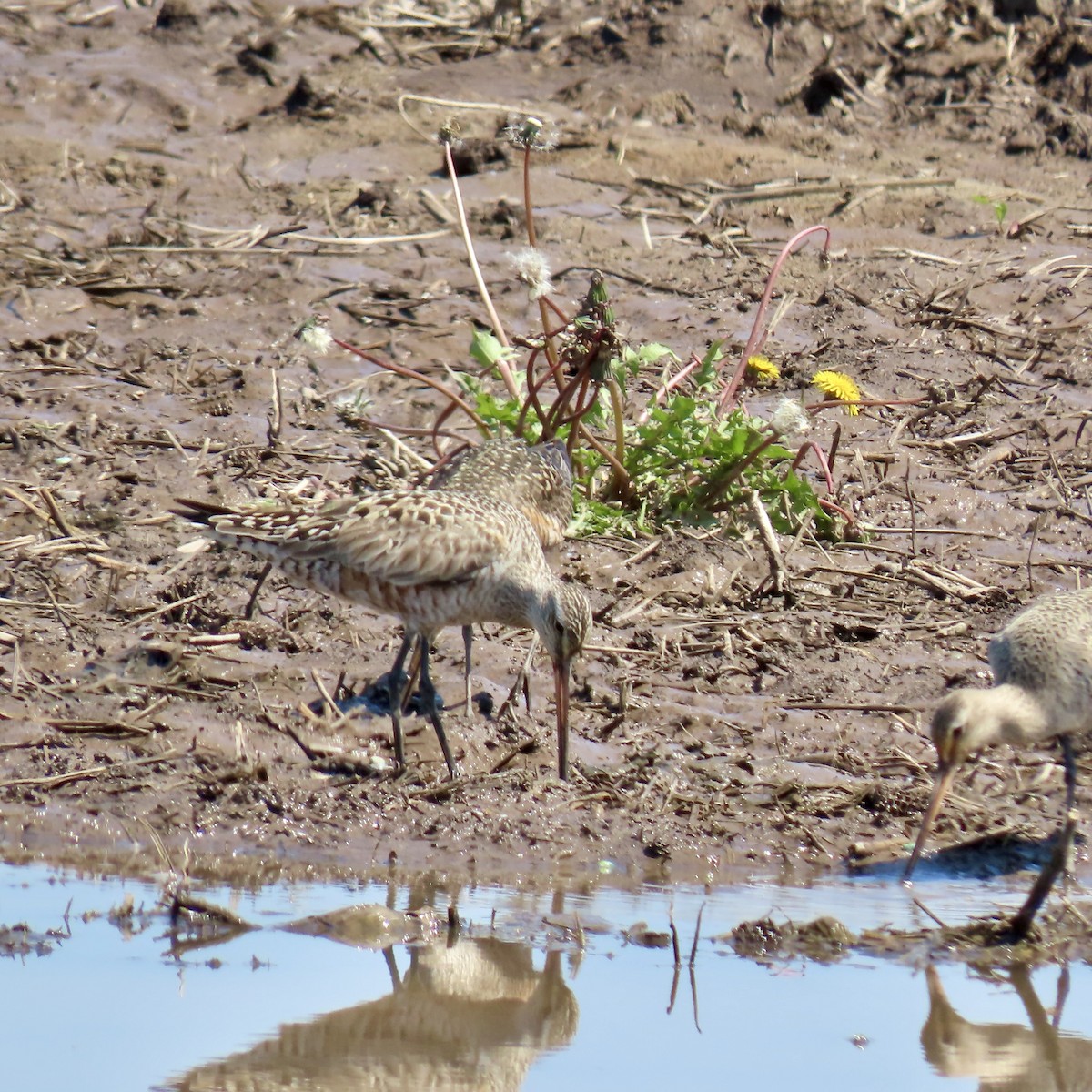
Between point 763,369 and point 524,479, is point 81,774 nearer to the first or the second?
point 524,479

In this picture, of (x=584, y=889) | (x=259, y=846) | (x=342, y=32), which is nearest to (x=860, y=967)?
(x=584, y=889)

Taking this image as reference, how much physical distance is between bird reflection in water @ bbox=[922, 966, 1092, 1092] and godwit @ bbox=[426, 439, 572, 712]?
102 inches

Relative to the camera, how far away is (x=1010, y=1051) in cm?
437

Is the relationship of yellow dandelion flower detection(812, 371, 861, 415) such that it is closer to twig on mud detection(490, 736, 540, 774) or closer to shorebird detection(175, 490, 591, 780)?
shorebird detection(175, 490, 591, 780)

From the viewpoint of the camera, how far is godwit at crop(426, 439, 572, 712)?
6812 mm

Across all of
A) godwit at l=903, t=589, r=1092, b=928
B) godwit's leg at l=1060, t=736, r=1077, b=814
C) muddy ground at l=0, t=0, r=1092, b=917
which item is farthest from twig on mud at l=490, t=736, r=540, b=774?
godwit's leg at l=1060, t=736, r=1077, b=814

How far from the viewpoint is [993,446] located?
343 inches

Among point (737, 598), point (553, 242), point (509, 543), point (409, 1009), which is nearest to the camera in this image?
point (409, 1009)

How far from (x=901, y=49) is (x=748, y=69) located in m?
1.15

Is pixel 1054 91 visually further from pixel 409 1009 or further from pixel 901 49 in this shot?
pixel 409 1009

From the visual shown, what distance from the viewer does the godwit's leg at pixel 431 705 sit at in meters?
5.86

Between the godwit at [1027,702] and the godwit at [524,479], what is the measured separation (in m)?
1.90

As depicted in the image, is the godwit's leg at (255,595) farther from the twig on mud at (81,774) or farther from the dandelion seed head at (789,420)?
the dandelion seed head at (789,420)

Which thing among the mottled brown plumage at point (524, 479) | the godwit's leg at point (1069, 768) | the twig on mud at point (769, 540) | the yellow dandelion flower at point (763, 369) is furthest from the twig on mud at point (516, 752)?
the yellow dandelion flower at point (763, 369)
